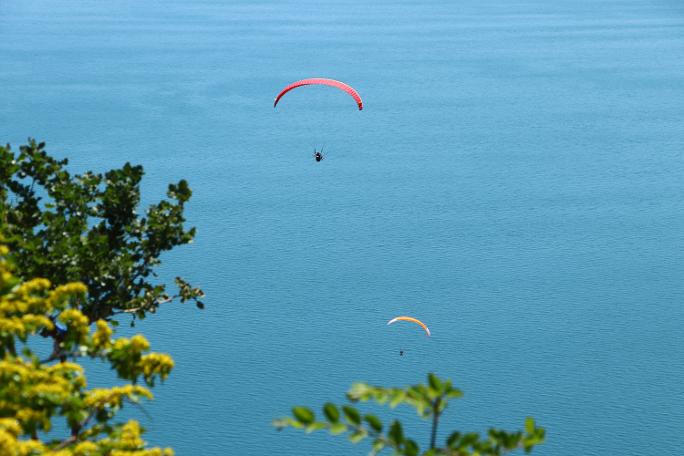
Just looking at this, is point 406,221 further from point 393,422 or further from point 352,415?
point 352,415

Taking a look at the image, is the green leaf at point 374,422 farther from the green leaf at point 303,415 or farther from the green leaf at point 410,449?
the green leaf at point 303,415

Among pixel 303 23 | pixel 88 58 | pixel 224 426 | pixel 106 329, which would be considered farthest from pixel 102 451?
pixel 303 23

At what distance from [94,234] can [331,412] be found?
15142mm

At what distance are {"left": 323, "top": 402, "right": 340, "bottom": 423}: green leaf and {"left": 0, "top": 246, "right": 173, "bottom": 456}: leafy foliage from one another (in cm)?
378

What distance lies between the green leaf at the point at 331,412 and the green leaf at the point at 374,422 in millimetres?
269

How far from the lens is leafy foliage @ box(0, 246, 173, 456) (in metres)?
13.7

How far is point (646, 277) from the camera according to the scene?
222ft

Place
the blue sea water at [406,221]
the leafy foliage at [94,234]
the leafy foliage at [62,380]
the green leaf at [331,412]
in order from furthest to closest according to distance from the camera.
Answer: the blue sea water at [406,221]
the leafy foliage at [94,234]
the leafy foliage at [62,380]
the green leaf at [331,412]

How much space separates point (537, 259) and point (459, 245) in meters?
5.44

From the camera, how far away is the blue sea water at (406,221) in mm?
53781

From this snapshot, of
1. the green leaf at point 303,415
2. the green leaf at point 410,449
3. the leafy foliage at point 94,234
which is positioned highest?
the leafy foliage at point 94,234

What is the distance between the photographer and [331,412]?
10.3 m

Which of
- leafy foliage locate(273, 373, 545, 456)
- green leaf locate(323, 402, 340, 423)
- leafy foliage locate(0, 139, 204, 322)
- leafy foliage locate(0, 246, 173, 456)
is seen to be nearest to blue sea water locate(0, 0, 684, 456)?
leafy foliage locate(0, 139, 204, 322)

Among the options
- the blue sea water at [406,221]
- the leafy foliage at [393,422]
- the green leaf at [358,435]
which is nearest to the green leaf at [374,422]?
the leafy foliage at [393,422]
